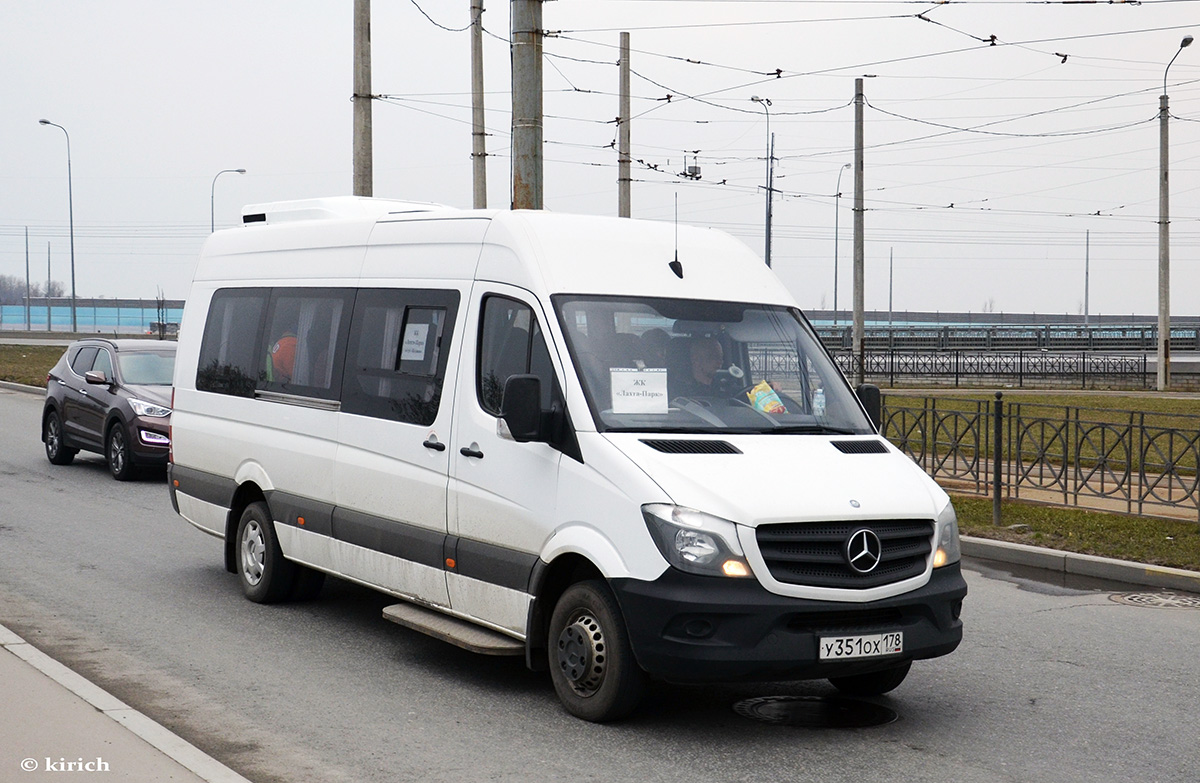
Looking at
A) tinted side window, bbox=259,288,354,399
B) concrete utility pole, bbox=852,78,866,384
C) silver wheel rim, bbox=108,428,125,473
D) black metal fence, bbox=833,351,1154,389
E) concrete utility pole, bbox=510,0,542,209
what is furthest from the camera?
black metal fence, bbox=833,351,1154,389

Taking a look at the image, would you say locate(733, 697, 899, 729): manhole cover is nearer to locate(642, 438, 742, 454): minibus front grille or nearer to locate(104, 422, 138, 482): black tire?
locate(642, 438, 742, 454): minibus front grille

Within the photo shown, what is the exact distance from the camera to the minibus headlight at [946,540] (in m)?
5.98

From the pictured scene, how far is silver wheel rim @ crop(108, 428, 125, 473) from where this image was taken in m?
15.5

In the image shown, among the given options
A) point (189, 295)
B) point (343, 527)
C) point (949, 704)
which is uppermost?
point (189, 295)

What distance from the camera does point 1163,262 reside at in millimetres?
37062

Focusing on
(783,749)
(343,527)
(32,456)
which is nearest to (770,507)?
(783,749)

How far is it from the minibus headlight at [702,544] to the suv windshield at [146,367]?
1234cm

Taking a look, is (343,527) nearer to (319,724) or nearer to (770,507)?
(319,724)

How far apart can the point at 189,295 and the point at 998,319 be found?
11387cm

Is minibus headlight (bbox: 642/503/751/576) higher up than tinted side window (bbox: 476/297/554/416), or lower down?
lower down

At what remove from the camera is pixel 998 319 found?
117 meters

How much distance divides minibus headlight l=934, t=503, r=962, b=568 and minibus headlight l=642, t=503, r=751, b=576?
1.05 metres

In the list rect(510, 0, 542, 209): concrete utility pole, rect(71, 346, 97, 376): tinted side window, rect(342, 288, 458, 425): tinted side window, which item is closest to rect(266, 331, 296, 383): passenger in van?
rect(342, 288, 458, 425): tinted side window

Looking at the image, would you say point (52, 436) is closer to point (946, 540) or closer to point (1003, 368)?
point (946, 540)
